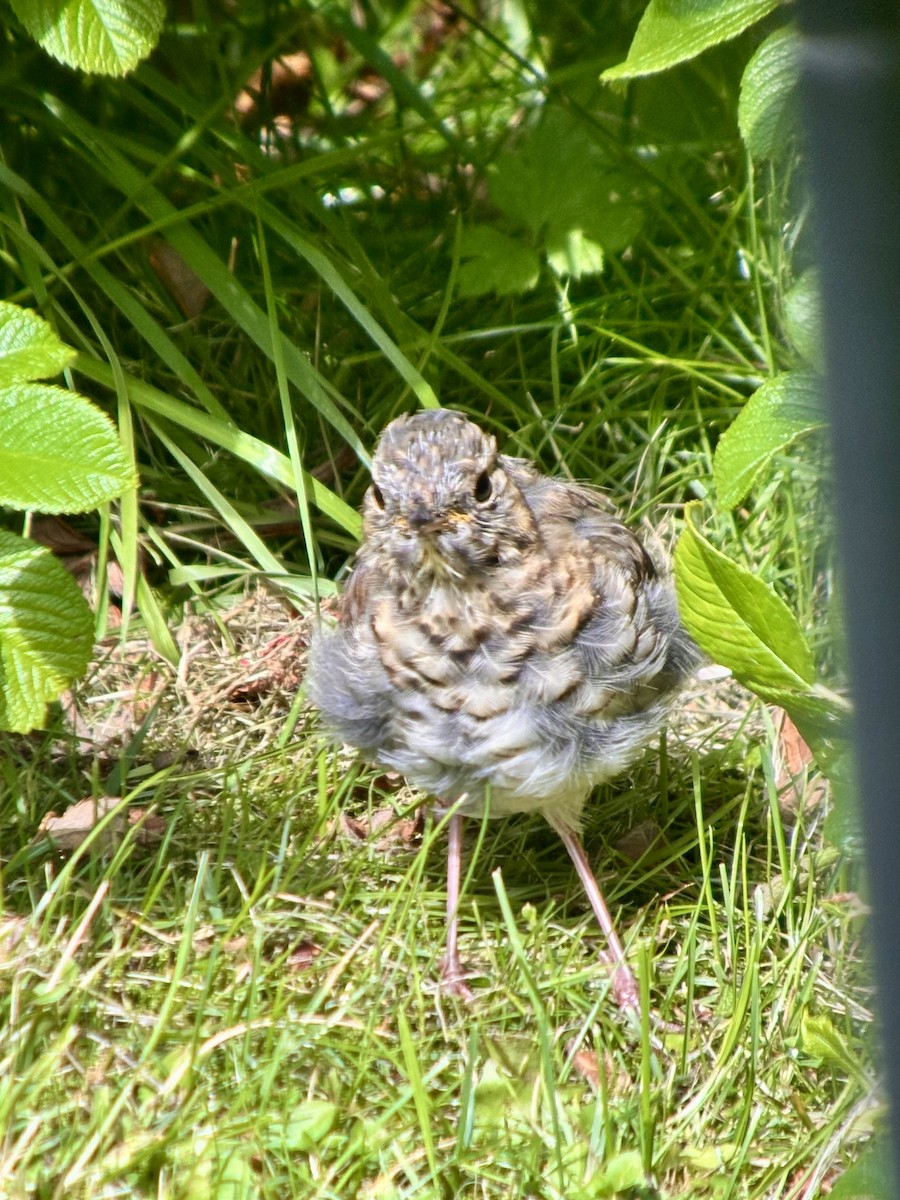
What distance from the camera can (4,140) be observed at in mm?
3498

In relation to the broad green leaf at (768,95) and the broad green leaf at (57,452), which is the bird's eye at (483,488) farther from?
the broad green leaf at (768,95)

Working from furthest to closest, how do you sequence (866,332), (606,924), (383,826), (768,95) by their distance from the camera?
1. (383,826)
2. (606,924)
3. (768,95)
4. (866,332)

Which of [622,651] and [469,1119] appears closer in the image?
[469,1119]

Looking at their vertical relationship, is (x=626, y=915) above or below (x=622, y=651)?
below

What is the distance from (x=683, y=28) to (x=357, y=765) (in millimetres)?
1539

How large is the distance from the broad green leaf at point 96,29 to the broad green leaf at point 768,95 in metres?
1.04

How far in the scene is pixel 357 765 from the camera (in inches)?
117

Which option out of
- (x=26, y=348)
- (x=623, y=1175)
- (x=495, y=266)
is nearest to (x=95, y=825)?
Result: (x=26, y=348)

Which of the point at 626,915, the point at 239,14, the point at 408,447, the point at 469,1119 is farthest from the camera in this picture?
the point at 239,14

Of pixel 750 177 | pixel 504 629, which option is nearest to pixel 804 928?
pixel 504 629

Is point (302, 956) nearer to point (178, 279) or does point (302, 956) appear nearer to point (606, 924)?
point (606, 924)

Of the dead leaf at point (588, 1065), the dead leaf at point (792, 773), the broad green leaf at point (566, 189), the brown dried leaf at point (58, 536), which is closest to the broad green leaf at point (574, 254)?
the broad green leaf at point (566, 189)

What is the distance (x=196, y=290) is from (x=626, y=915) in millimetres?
1887

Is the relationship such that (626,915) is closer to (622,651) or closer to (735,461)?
(622,651)
